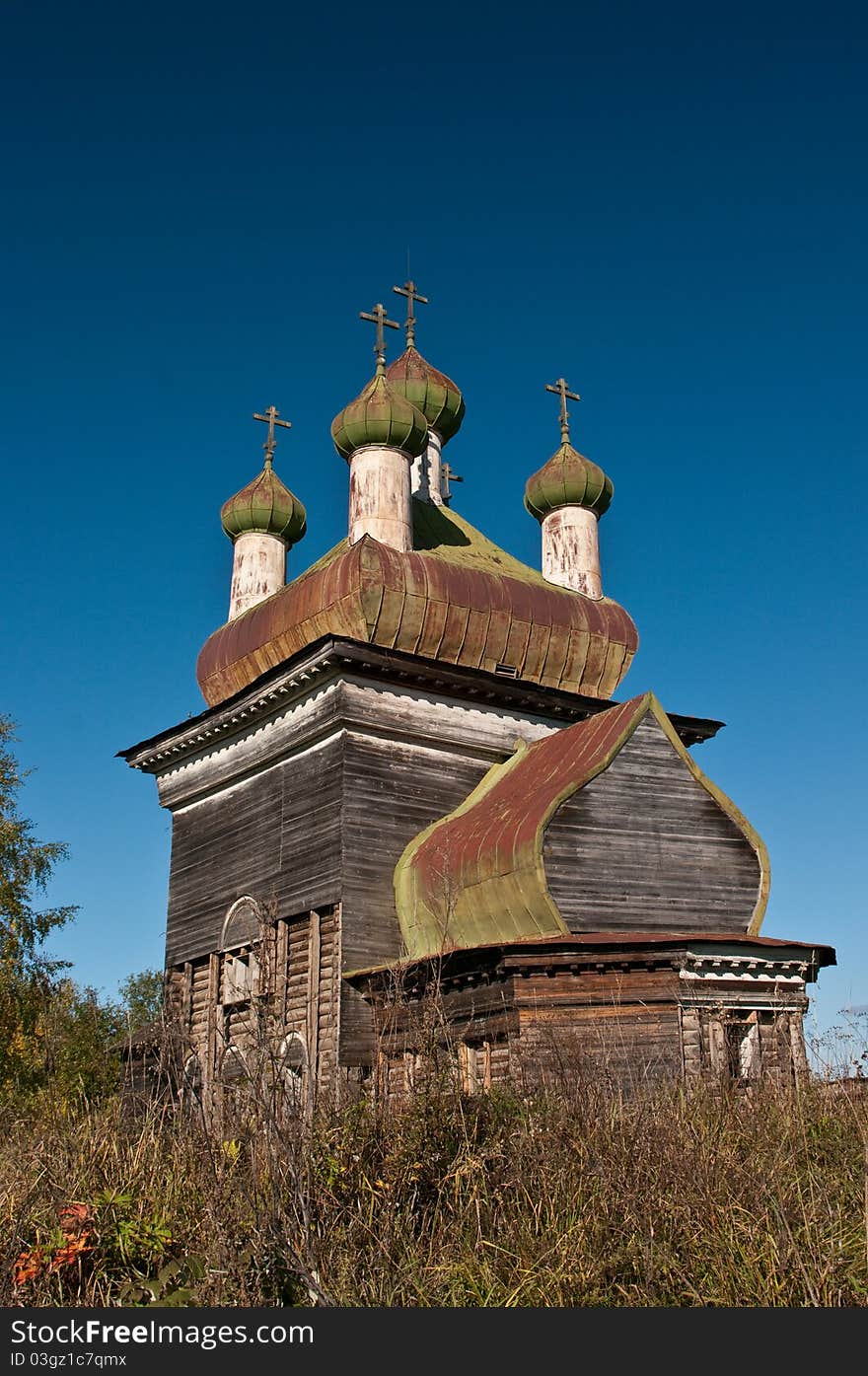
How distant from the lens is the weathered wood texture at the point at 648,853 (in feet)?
45.6

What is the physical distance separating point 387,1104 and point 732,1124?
2244 millimetres

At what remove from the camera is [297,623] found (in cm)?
1783

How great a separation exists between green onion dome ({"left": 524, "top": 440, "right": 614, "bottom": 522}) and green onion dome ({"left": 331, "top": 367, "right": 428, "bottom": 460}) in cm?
302

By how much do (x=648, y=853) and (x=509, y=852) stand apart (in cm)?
172

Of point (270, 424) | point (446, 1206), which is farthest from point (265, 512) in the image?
point (446, 1206)

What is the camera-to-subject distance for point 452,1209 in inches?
270

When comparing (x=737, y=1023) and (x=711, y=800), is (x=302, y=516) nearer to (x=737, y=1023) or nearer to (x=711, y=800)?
(x=711, y=800)

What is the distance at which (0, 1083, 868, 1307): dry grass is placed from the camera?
5852 mm

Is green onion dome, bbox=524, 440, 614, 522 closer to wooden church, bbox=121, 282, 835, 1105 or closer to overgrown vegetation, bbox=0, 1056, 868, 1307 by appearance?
wooden church, bbox=121, 282, 835, 1105

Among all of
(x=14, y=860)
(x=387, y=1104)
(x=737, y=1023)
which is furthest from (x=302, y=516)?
(x=387, y=1104)

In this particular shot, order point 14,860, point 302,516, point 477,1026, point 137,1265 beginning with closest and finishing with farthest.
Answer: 1. point 137,1265
2. point 477,1026
3. point 302,516
4. point 14,860

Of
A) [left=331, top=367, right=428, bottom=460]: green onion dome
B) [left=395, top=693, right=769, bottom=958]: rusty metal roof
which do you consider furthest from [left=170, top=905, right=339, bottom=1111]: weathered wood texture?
[left=331, top=367, right=428, bottom=460]: green onion dome

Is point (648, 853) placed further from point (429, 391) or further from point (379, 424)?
point (429, 391)

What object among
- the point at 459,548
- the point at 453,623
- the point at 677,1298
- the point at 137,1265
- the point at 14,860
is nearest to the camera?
the point at 677,1298
